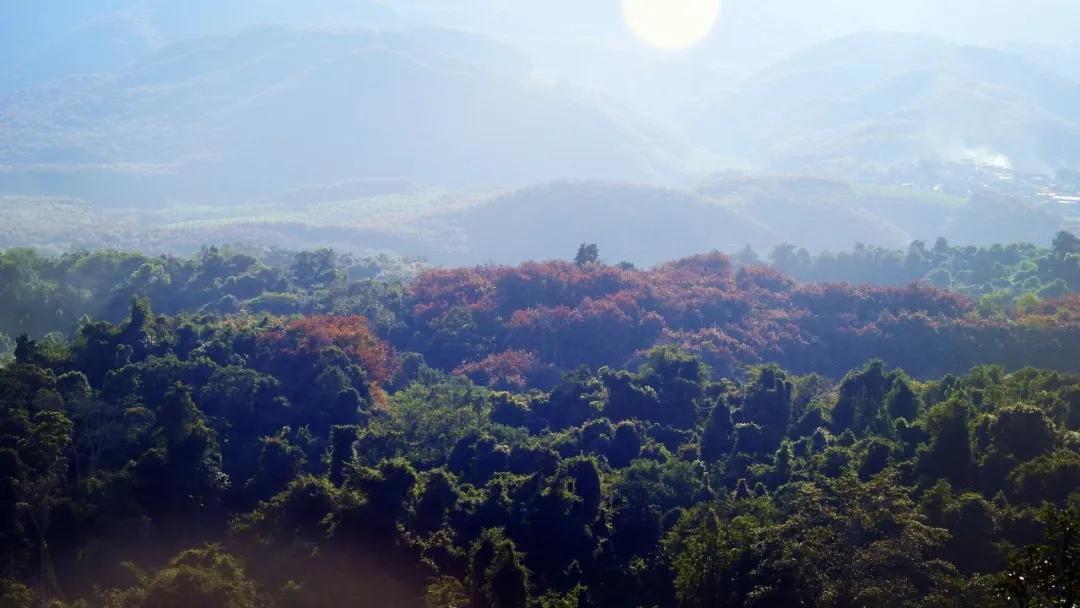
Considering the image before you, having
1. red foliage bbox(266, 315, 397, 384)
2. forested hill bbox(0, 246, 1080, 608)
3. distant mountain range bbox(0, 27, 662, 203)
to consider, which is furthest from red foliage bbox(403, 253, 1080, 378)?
distant mountain range bbox(0, 27, 662, 203)

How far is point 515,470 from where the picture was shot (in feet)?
91.6

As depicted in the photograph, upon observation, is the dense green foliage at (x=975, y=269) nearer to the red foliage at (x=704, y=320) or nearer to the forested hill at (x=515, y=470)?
the red foliage at (x=704, y=320)

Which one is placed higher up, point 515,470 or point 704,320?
point 704,320

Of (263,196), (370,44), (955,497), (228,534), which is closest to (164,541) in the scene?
(228,534)

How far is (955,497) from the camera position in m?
21.7

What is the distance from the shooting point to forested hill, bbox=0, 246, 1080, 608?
20.1 meters

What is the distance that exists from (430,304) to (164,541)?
20465mm

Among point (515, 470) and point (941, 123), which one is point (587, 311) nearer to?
point (515, 470)

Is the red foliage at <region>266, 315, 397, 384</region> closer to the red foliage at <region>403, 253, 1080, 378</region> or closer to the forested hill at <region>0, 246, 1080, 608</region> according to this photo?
the forested hill at <region>0, 246, 1080, 608</region>

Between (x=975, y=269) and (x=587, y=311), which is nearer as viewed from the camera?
(x=587, y=311)

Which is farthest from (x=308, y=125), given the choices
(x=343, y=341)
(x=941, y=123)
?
(x=343, y=341)

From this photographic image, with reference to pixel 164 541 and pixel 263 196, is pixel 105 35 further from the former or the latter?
pixel 164 541

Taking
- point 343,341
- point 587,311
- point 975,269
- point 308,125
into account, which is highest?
point 308,125

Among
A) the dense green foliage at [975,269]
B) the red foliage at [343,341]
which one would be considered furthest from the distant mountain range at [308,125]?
the red foliage at [343,341]
